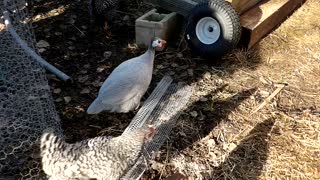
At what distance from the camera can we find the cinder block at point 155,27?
3910 mm

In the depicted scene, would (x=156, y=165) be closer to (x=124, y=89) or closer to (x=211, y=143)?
(x=211, y=143)

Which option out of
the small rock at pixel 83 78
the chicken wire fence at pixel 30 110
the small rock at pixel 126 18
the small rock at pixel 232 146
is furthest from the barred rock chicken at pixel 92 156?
the small rock at pixel 126 18

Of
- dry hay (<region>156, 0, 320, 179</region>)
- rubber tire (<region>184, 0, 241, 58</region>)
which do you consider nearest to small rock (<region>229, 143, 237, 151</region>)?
dry hay (<region>156, 0, 320, 179</region>)

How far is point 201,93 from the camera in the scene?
3488mm

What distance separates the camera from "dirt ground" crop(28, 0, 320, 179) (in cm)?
287

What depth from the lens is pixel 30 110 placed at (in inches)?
119

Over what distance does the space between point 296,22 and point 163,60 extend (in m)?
1.67

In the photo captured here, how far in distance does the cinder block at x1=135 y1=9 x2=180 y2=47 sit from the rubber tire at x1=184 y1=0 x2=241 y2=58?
26 cm

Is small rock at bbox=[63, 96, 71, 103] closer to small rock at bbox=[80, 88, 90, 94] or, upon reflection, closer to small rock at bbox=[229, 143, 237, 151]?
small rock at bbox=[80, 88, 90, 94]

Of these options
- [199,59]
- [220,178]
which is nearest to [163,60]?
[199,59]

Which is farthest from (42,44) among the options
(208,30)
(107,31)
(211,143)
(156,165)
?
(211,143)

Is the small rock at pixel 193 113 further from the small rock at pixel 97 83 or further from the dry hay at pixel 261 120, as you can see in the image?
the small rock at pixel 97 83

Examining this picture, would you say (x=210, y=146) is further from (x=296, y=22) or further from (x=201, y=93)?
(x=296, y=22)

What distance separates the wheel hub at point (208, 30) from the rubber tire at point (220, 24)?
1.7 inches
